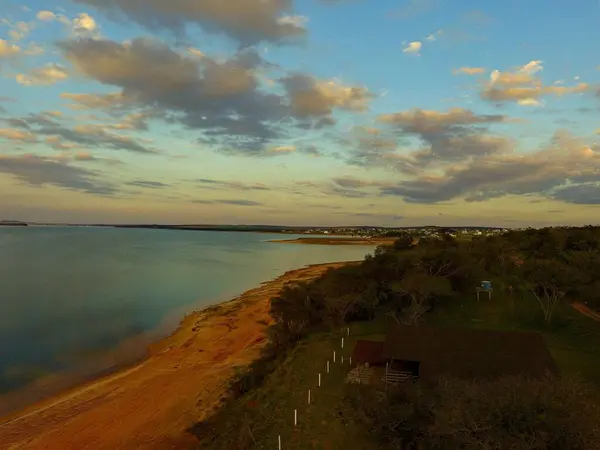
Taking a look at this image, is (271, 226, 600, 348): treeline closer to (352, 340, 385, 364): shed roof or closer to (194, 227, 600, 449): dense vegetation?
(194, 227, 600, 449): dense vegetation

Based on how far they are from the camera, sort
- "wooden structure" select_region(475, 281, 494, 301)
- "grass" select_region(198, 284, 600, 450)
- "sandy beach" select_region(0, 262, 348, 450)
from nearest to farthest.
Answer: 1. "grass" select_region(198, 284, 600, 450)
2. "sandy beach" select_region(0, 262, 348, 450)
3. "wooden structure" select_region(475, 281, 494, 301)

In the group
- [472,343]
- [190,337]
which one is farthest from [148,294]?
[472,343]

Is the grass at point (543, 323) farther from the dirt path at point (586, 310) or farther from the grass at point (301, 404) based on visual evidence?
the grass at point (301, 404)

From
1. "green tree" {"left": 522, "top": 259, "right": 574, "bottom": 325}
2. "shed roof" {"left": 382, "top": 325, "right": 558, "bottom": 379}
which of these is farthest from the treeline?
"shed roof" {"left": 382, "top": 325, "right": 558, "bottom": 379}

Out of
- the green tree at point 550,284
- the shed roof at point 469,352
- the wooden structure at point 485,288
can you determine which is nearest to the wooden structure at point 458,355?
the shed roof at point 469,352

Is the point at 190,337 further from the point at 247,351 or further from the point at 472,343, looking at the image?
the point at 472,343
